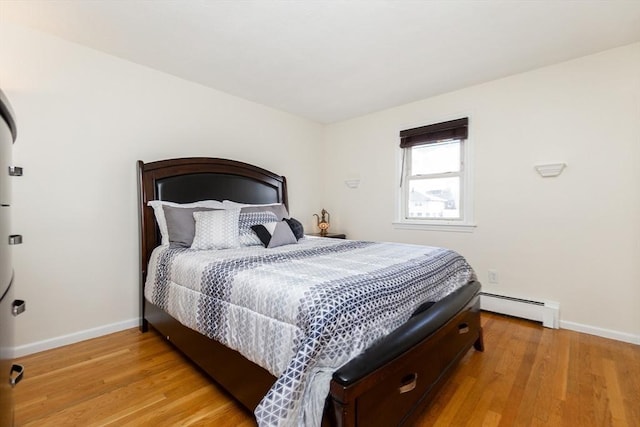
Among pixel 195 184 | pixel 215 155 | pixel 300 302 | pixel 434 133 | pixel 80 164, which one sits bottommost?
pixel 300 302

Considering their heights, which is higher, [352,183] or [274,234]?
[352,183]

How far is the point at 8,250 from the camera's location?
1.04 meters

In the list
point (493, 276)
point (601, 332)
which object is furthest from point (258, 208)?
point (601, 332)

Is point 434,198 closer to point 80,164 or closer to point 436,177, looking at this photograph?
point 436,177

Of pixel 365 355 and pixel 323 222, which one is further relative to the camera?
pixel 323 222

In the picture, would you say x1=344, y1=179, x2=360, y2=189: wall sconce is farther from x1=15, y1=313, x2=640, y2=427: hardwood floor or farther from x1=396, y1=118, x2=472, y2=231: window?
x1=15, y1=313, x2=640, y2=427: hardwood floor

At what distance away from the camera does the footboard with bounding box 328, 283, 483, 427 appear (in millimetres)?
1053

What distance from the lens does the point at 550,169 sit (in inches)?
102

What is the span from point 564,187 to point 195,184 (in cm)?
335

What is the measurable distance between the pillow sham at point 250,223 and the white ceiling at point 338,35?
1336 mm

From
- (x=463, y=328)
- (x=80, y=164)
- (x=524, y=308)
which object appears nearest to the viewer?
(x=463, y=328)

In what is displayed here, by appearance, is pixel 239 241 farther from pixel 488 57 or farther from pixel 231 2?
pixel 488 57

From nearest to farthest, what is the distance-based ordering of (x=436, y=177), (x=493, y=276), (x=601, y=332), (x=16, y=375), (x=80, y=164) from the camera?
1. (x=16, y=375)
2. (x=80, y=164)
3. (x=601, y=332)
4. (x=493, y=276)
5. (x=436, y=177)

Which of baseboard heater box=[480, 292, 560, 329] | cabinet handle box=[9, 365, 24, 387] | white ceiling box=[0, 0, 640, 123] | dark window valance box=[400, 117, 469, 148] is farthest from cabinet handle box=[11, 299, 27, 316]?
dark window valance box=[400, 117, 469, 148]
